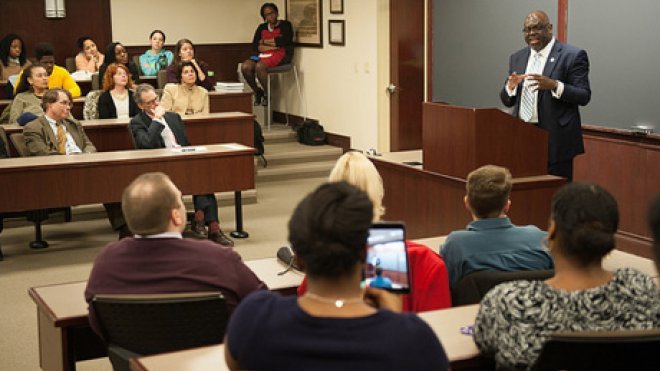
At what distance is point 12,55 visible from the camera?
11.3 metres

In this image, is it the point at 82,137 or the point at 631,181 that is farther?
the point at 82,137

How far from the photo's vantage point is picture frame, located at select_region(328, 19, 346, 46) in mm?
11250

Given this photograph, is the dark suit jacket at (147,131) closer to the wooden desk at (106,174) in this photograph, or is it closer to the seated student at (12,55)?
the wooden desk at (106,174)

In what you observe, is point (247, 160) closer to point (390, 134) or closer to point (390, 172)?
point (390, 172)

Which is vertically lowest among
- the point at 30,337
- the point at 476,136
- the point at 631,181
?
the point at 30,337

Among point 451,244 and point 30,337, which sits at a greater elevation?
point 451,244

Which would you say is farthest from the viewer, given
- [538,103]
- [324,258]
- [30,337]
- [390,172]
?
[390,172]

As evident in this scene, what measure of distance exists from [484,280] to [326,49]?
8.60 m

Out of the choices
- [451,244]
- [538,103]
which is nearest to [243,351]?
[451,244]

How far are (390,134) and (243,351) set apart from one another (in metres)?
8.89

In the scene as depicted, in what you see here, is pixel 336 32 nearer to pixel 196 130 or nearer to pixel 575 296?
pixel 196 130

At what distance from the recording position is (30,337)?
538cm

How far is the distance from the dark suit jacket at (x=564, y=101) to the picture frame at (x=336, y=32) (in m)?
5.47

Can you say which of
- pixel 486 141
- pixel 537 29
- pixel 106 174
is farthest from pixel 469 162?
pixel 106 174
